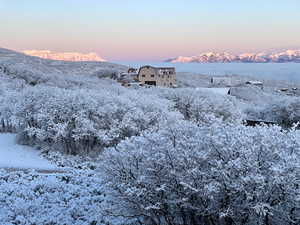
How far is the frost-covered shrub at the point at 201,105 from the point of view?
33.9m

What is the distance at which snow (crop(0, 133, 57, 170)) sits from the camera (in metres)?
19.4

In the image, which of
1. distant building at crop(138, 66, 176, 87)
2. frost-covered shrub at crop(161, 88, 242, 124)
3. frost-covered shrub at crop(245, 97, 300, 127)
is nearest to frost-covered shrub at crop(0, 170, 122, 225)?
frost-covered shrub at crop(161, 88, 242, 124)

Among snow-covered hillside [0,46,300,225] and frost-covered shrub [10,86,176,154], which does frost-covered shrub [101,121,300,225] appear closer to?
snow-covered hillside [0,46,300,225]

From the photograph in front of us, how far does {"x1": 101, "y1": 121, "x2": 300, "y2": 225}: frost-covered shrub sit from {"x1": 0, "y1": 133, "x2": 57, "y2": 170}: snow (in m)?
11.3

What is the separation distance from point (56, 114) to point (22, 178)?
913 centimetres

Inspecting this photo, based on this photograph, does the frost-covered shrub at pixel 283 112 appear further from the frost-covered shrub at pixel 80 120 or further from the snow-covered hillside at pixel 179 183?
the snow-covered hillside at pixel 179 183

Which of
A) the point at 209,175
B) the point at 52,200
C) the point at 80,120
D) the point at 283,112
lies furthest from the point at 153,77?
the point at 209,175

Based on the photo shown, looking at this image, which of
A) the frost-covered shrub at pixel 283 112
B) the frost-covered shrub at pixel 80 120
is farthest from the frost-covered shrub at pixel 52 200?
the frost-covered shrub at pixel 283 112

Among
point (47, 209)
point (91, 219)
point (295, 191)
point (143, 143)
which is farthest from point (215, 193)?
point (47, 209)

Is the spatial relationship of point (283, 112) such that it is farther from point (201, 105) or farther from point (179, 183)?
point (179, 183)

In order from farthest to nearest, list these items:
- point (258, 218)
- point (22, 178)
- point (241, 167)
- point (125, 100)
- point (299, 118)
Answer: point (299, 118), point (125, 100), point (22, 178), point (258, 218), point (241, 167)

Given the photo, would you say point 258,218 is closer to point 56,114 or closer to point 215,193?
point 215,193

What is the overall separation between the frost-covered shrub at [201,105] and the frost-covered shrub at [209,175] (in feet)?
77.1

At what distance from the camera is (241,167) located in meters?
7.78
